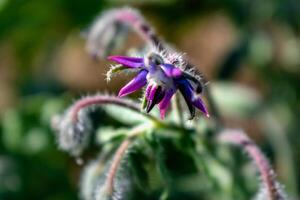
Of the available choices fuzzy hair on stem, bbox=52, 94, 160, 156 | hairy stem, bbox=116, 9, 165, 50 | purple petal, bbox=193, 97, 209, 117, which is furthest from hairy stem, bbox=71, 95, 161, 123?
purple petal, bbox=193, 97, 209, 117

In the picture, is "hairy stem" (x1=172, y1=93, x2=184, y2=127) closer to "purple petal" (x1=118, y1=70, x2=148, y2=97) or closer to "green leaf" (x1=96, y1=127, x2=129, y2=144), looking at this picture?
"green leaf" (x1=96, y1=127, x2=129, y2=144)

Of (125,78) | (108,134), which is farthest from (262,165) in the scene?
(125,78)

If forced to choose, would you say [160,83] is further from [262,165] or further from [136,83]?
[262,165]

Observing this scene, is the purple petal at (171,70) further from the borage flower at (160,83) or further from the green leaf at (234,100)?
the green leaf at (234,100)

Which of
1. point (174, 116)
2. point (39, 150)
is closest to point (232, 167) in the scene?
point (174, 116)

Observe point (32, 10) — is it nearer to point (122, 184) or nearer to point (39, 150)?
point (39, 150)

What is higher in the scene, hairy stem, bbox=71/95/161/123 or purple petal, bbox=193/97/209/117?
hairy stem, bbox=71/95/161/123
